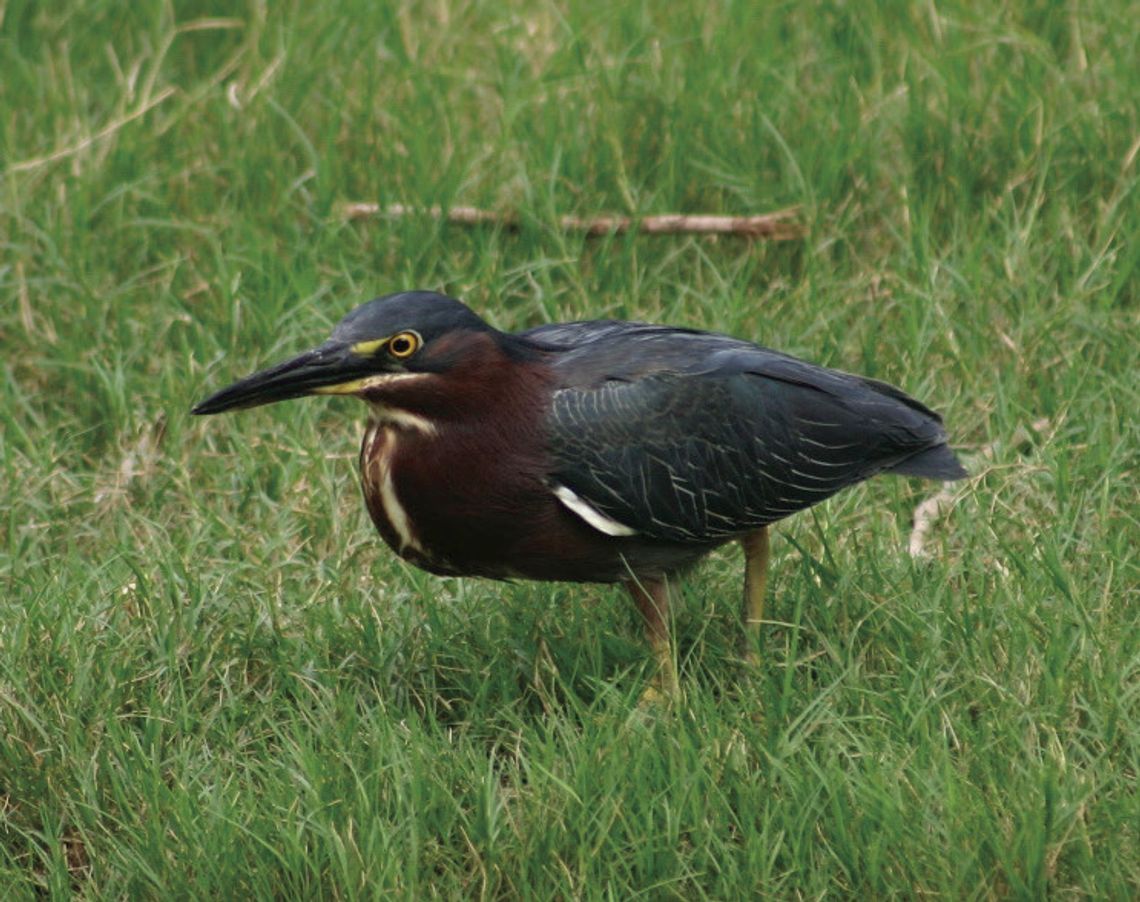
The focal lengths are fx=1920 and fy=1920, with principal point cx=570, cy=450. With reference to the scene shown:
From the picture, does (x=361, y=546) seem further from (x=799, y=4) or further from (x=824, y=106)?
(x=799, y=4)

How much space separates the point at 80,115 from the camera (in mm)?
7012

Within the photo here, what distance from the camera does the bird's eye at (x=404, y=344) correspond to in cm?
448

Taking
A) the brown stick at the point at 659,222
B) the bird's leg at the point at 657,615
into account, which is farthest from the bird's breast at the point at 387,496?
the brown stick at the point at 659,222

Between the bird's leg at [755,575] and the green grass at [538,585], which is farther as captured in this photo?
the bird's leg at [755,575]

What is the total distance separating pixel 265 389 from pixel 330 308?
5.82 ft

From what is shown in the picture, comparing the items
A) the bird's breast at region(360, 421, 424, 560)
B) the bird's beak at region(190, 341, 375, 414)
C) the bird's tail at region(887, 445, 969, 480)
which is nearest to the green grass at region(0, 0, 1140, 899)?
the bird's tail at region(887, 445, 969, 480)

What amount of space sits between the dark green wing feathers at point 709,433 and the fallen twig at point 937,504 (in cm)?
34

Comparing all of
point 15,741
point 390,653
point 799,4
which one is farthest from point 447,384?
point 799,4

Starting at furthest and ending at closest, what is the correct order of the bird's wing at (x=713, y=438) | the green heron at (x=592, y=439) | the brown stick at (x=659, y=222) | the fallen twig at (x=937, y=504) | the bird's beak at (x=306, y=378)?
the brown stick at (x=659, y=222) < the fallen twig at (x=937, y=504) < the bird's wing at (x=713, y=438) < the green heron at (x=592, y=439) < the bird's beak at (x=306, y=378)

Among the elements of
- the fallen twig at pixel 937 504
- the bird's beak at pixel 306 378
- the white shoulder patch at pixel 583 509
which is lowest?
the fallen twig at pixel 937 504

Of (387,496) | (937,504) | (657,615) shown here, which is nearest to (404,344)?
(387,496)

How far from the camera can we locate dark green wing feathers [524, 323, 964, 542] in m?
4.71

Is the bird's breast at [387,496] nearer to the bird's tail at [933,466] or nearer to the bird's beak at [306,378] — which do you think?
the bird's beak at [306,378]

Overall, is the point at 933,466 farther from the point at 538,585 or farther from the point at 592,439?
the point at 538,585
